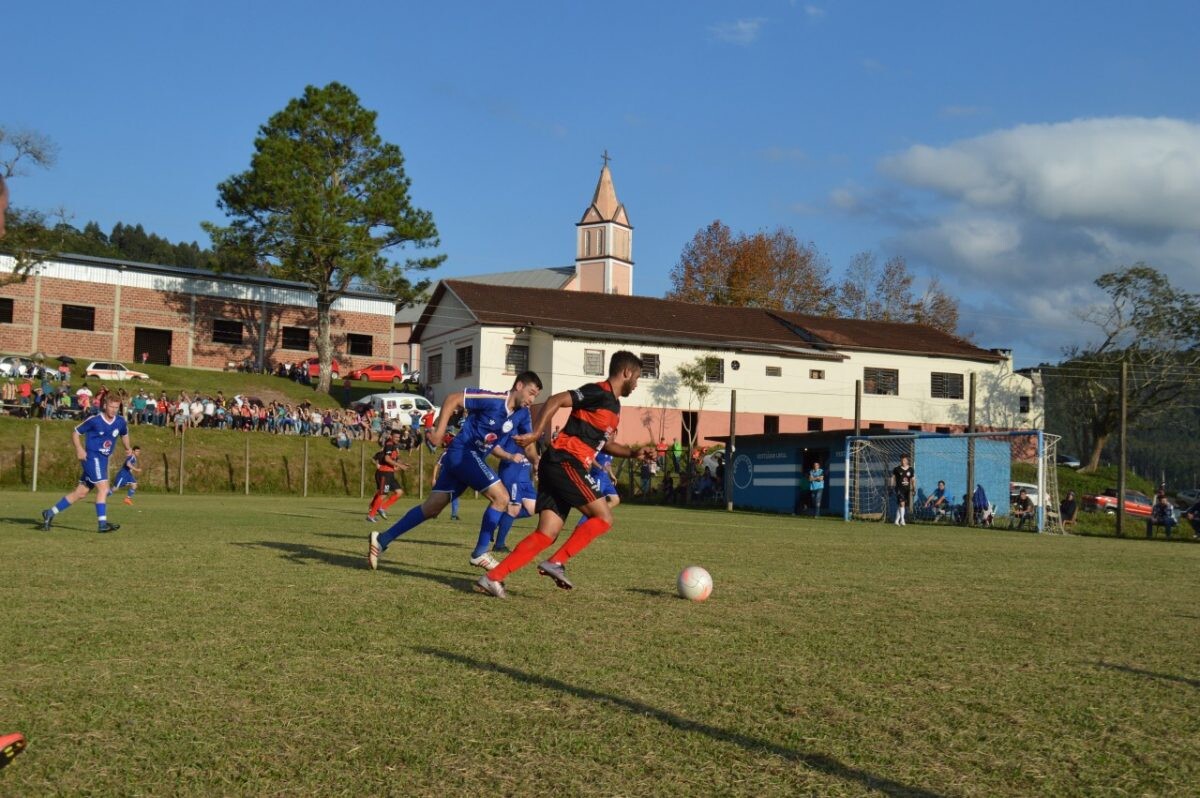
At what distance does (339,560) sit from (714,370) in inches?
1853

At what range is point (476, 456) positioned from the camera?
11.5m

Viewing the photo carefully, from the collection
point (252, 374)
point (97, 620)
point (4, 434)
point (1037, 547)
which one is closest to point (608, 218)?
point (252, 374)

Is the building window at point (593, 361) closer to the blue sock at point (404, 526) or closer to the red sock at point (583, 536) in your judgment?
the blue sock at point (404, 526)

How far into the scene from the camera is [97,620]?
751cm

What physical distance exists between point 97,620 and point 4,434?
3357cm

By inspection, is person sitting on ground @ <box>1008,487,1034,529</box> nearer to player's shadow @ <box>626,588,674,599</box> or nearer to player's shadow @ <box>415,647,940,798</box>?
player's shadow @ <box>626,588,674,599</box>

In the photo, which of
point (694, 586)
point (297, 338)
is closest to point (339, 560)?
point (694, 586)

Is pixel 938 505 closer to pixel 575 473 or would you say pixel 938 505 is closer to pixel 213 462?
pixel 213 462

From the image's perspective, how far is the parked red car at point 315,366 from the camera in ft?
215

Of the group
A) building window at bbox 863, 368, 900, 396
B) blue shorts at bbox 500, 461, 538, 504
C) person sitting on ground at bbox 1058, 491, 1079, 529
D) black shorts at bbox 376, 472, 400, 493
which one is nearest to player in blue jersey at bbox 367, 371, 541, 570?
blue shorts at bbox 500, 461, 538, 504

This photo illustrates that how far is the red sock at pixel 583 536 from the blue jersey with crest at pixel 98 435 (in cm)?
978

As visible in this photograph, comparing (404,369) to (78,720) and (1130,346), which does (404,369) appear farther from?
(78,720)

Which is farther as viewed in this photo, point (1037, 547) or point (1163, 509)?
point (1163, 509)

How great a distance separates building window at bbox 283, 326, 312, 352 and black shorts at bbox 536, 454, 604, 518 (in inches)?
2435
